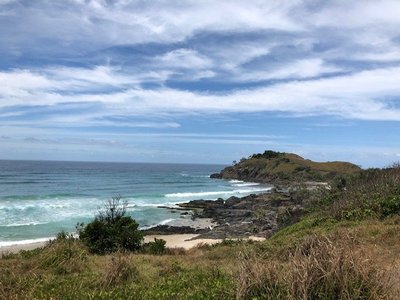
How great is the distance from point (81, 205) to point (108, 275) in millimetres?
40272

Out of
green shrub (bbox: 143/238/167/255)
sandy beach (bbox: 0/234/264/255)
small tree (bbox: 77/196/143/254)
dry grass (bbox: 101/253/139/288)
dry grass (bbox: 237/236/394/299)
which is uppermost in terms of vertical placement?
dry grass (bbox: 237/236/394/299)

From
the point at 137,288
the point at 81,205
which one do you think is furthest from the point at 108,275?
the point at 81,205

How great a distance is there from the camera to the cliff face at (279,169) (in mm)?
96812

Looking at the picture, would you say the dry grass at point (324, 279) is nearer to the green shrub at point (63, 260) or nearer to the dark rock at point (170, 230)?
the green shrub at point (63, 260)

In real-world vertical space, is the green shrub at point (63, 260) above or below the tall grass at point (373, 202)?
below

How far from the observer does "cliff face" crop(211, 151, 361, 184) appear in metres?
96.8

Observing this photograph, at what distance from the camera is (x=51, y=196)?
55.3 m

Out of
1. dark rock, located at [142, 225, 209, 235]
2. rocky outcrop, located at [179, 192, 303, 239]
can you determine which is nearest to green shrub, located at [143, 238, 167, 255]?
rocky outcrop, located at [179, 192, 303, 239]

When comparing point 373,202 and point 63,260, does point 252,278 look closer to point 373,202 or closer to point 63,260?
point 63,260

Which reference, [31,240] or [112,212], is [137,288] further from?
[31,240]

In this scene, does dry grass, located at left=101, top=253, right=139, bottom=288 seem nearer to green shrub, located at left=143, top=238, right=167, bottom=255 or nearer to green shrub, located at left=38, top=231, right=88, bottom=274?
green shrub, located at left=38, top=231, right=88, bottom=274

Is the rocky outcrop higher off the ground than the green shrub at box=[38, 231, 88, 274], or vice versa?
the green shrub at box=[38, 231, 88, 274]

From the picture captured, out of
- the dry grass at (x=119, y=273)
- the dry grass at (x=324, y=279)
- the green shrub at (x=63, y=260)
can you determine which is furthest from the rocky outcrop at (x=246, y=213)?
the dry grass at (x=324, y=279)

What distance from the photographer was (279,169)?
106m
